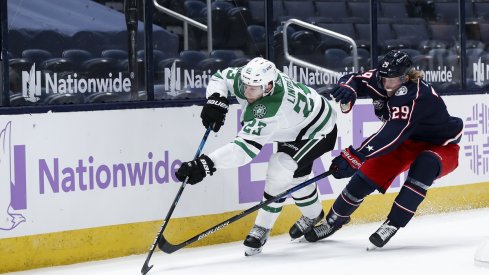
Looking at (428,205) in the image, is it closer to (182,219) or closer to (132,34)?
(182,219)

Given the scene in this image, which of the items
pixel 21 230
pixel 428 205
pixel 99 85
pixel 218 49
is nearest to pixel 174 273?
pixel 21 230

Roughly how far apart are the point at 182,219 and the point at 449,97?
2.50 meters

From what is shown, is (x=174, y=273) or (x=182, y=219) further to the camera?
(x=182, y=219)

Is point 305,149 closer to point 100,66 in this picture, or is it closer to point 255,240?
point 255,240

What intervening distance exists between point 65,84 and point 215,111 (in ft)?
2.72

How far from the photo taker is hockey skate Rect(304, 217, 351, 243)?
6805 mm

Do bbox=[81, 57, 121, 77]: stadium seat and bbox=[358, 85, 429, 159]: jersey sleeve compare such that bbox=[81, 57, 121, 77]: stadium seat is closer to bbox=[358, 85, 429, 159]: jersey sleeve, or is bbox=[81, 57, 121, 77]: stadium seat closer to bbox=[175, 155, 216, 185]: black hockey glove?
bbox=[175, 155, 216, 185]: black hockey glove

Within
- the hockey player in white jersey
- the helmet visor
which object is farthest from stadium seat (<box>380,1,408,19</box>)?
the helmet visor

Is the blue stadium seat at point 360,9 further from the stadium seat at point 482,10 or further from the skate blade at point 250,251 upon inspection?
the skate blade at point 250,251

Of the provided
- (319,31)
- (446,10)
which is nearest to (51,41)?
(319,31)

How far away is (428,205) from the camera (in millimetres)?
8258

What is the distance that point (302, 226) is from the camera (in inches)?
269

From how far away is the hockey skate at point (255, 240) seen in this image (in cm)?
638

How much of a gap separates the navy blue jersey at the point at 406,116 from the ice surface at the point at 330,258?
0.59 m
